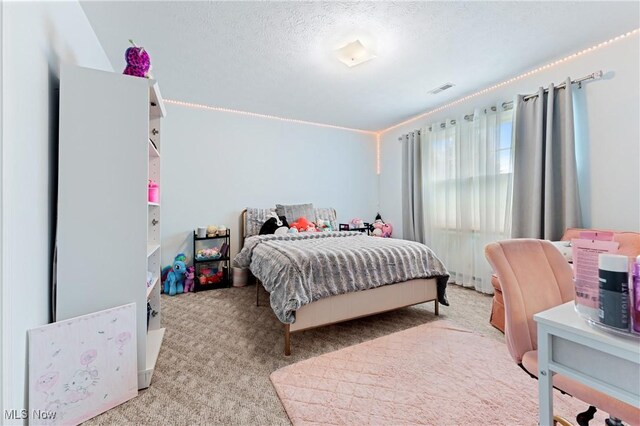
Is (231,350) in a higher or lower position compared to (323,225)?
lower

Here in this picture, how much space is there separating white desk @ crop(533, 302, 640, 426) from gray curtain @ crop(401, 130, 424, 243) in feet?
11.1

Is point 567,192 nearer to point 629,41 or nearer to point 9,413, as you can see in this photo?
point 629,41

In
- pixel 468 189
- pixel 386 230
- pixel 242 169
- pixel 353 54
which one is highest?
pixel 353 54

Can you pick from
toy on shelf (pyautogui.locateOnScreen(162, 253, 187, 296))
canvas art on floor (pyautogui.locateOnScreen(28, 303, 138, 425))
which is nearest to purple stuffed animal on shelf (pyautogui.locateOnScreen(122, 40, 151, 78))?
canvas art on floor (pyautogui.locateOnScreen(28, 303, 138, 425))

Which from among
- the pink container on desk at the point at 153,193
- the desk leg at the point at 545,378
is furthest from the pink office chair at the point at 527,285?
the pink container on desk at the point at 153,193

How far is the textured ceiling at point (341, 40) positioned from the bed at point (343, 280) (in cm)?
175

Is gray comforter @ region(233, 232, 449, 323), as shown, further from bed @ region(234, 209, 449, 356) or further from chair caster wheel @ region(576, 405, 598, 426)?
chair caster wheel @ region(576, 405, 598, 426)

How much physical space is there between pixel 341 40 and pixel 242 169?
7.80 ft

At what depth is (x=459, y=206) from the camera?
3543 millimetres

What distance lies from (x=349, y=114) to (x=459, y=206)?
207 cm

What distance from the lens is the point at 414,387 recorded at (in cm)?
158

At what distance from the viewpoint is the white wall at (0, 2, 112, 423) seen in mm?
1025

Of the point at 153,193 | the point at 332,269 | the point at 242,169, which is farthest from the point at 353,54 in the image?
the point at 242,169

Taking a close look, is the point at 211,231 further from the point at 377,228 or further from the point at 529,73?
the point at 529,73
